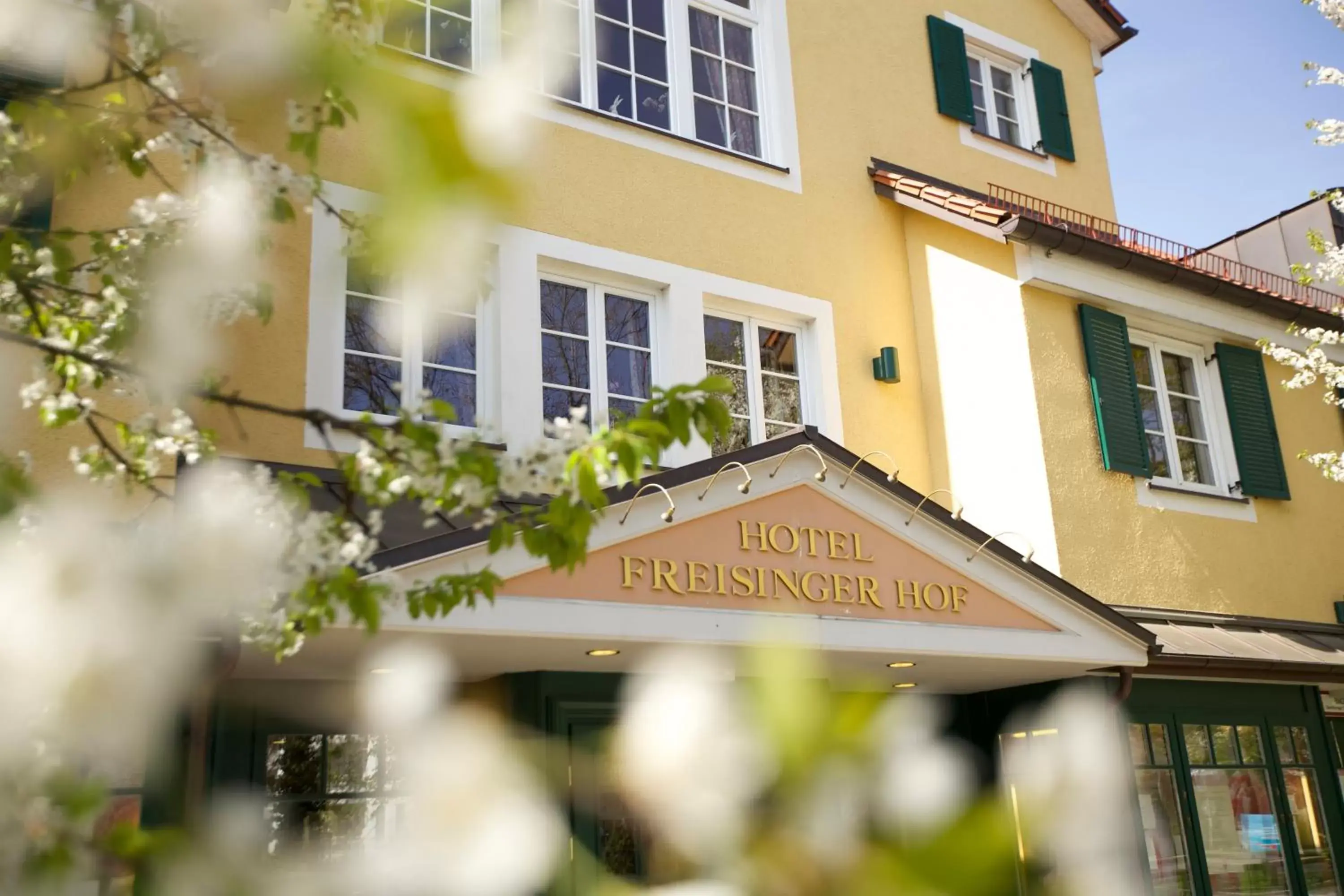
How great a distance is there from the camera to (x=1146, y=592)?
870cm

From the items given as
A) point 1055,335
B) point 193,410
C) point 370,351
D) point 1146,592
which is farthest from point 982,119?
point 193,410

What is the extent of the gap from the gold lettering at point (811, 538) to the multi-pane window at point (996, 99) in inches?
229

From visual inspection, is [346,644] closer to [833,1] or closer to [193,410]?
[193,410]

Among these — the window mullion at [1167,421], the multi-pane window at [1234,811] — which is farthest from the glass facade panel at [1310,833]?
the window mullion at [1167,421]

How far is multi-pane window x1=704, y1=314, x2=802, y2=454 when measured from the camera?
8477 millimetres

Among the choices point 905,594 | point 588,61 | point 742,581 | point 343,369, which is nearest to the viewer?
point 742,581

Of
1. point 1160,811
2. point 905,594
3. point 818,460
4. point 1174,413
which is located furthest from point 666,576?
point 1174,413

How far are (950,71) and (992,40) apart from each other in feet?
2.76

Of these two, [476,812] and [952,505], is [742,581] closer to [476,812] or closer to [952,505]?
[952,505]

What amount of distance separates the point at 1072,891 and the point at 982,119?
11322 mm

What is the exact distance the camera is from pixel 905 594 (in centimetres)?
668

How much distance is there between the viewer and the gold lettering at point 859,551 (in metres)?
6.61

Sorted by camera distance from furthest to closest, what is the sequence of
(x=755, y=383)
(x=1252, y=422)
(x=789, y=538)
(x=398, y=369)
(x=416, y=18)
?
(x=1252, y=422)
(x=755, y=383)
(x=398, y=369)
(x=789, y=538)
(x=416, y=18)

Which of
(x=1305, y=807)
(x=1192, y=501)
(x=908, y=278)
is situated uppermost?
(x=908, y=278)
